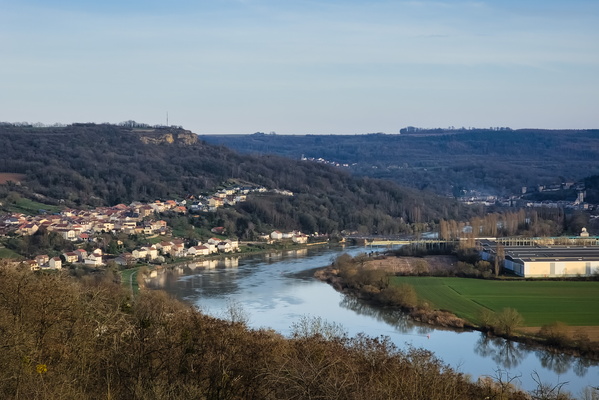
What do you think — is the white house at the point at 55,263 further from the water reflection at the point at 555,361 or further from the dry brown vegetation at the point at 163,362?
the dry brown vegetation at the point at 163,362

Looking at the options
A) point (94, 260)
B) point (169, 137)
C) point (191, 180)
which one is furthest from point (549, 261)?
point (169, 137)

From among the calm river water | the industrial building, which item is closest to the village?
the calm river water

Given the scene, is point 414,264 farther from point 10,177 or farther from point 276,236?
point 10,177

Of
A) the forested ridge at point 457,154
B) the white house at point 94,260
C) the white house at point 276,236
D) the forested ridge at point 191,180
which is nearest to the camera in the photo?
the white house at point 94,260

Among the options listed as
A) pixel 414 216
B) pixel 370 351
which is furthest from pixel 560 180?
pixel 370 351

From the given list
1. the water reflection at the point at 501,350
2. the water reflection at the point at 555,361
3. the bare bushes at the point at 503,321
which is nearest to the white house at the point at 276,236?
the bare bushes at the point at 503,321

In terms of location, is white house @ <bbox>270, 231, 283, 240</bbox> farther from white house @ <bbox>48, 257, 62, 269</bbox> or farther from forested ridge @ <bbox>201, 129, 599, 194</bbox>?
forested ridge @ <bbox>201, 129, 599, 194</bbox>
